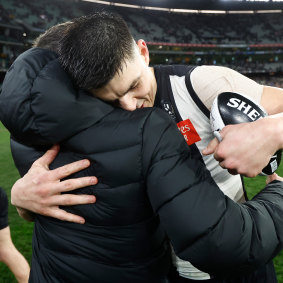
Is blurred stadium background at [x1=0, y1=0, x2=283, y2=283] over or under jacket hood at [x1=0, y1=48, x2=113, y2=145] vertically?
under

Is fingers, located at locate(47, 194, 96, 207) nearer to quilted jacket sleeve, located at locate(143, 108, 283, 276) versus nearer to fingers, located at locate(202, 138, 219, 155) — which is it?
quilted jacket sleeve, located at locate(143, 108, 283, 276)

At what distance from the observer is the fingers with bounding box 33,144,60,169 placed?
3.15ft

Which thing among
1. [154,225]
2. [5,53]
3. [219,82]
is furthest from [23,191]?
[5,53]

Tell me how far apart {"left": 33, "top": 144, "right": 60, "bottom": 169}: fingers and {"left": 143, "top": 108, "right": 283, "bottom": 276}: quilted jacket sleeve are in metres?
0.35

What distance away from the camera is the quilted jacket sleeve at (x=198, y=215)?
0.77 metres

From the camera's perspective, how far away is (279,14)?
34.3m

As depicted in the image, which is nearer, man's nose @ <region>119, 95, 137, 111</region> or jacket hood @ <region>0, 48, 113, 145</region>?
jacket hood @ <region>0, 48, 113, 145</region>

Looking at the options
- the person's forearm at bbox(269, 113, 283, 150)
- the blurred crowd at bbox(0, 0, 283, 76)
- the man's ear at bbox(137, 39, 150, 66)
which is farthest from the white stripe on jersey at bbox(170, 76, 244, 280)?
the blurred crowd at bbox(0, 0, 283, 76)

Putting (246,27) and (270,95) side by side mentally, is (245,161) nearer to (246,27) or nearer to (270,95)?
(270,95)

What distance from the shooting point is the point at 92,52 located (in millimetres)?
928

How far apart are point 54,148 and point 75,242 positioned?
0.35 meters

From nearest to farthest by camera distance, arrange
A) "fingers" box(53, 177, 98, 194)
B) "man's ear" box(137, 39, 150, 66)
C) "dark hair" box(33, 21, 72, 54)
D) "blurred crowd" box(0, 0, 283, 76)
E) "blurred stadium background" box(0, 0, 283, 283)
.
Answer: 1. "fingers" box(53, 177, 98, 194)
2. "dark hair" box(33, 21, 72, 54)
3. "man's ear" box(137, 39, 150, 66)
4. "blurred stadium background" box(0, 0, 283, 283)
5. "blurred crowd" box(0, 0, 283, 76)

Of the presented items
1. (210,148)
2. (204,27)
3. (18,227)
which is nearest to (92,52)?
(210,148)

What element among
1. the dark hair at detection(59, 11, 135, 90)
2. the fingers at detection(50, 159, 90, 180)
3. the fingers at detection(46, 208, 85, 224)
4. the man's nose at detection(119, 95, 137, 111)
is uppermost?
the dark hair at detection(59, 11, 135, 90)
